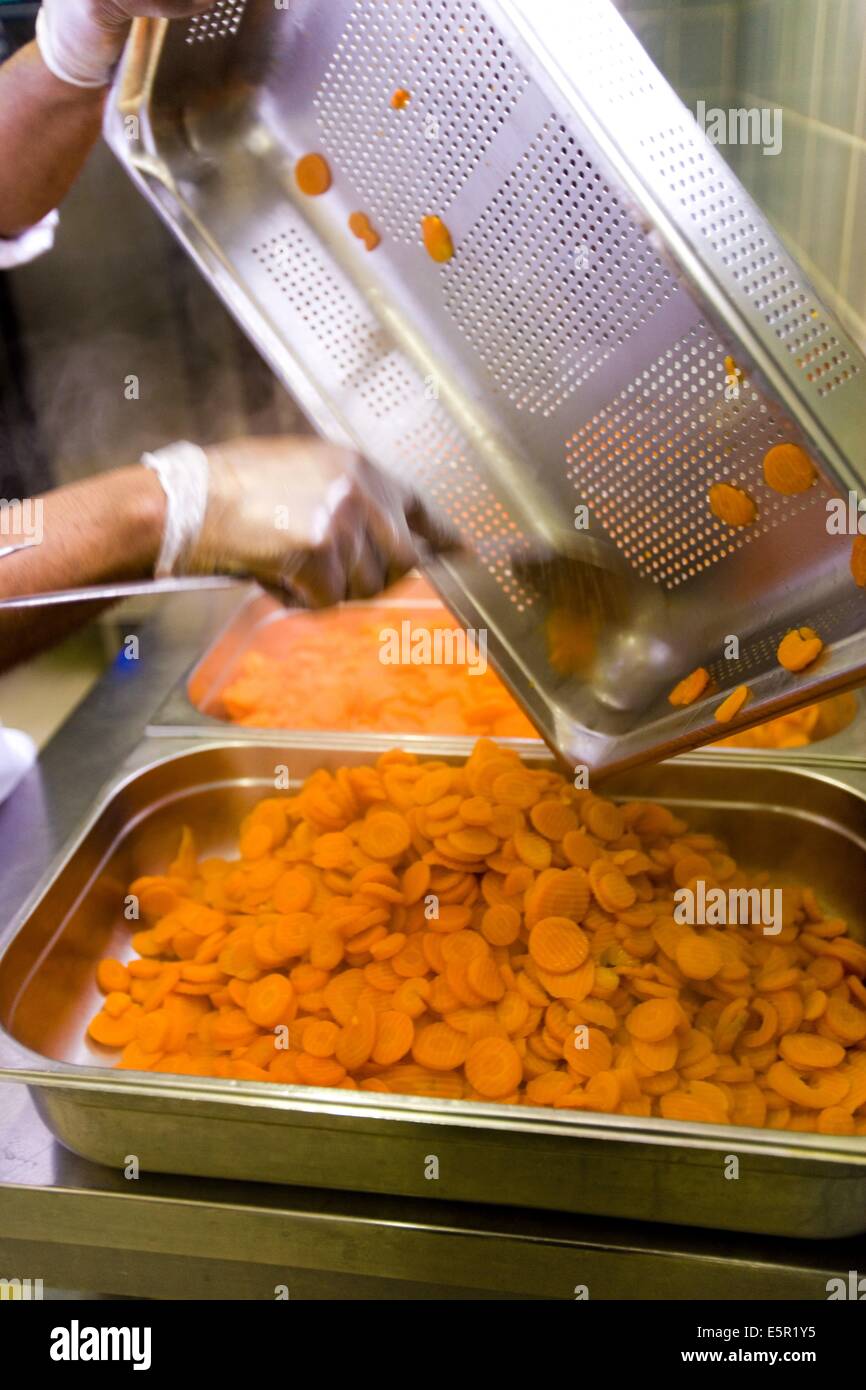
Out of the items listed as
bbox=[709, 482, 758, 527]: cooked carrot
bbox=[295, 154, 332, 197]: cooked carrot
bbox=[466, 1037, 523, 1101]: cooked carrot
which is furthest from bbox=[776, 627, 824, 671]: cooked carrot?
bbox=[295, 154, 332, 197]: cooked carrot

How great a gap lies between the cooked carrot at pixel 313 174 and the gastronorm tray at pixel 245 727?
824 millimetres

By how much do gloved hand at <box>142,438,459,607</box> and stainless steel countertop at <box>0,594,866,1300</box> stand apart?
683 mm

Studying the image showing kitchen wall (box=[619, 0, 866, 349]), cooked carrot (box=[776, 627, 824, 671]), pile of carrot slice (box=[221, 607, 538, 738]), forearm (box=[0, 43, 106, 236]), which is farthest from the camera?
pile of carrot slice (box=[221, 607, 538, 738])

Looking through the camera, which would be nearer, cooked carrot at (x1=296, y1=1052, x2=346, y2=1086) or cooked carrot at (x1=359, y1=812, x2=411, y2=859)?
cooked carrot at (x1=296, y1=1052, x2=346, y2=1086)

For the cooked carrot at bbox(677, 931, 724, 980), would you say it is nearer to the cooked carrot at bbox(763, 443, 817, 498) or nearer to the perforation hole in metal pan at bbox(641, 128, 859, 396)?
the cooked carrot at bbox(763, 443, 817, 498)

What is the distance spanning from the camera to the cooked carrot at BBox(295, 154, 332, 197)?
1386 mm

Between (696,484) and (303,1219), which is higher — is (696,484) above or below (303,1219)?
above

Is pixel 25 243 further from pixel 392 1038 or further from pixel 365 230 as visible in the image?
pixel 392 1038

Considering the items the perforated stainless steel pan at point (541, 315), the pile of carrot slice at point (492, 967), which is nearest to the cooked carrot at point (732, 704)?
the perforated stainless steel pan at point (541, 315)

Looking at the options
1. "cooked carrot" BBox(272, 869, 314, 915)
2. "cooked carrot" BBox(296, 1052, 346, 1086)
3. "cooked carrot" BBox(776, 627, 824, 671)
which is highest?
"cooked carrot" BBox(776, 627, 824, 671)

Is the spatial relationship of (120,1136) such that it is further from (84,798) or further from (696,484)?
(696,484)

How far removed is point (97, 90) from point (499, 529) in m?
0.82
